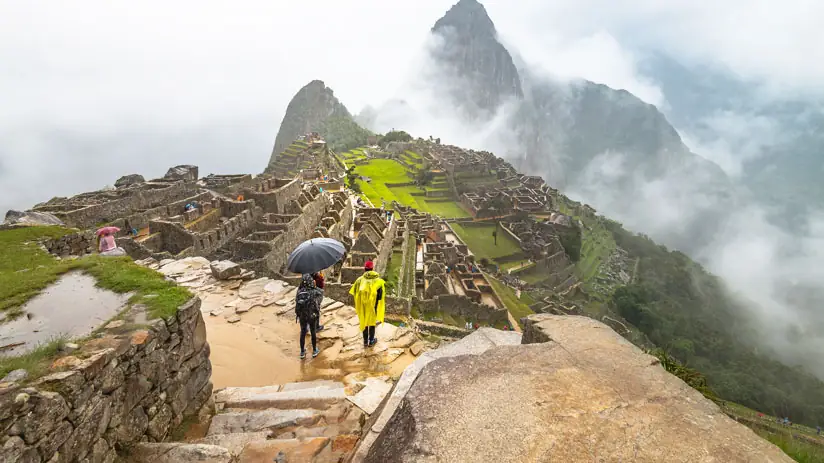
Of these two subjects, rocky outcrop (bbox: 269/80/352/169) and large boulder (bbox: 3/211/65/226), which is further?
rocky outcrop (bbox: 269/80/352/169)

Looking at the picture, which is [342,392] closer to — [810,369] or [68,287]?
[68,287]

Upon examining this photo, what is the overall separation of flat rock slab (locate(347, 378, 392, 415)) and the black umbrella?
6.84ft

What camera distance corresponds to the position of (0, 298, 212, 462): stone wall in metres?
2.75

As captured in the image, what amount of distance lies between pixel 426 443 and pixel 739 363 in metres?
46.9

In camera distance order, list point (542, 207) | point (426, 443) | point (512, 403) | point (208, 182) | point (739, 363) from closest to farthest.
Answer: point (426, 443), point (512, 403), point (208, 182), point (739, 363), point (542, 207)

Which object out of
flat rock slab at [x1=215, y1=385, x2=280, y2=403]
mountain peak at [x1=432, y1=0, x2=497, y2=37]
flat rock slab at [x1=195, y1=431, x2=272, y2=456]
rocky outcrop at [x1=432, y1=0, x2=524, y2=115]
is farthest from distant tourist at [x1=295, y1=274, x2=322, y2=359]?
mountain peak at [x1=432, y1=0, x2=497, y2=37]

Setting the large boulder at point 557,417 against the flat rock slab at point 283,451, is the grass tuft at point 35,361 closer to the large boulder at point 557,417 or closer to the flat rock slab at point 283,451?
the flat rock slab at point 283,451

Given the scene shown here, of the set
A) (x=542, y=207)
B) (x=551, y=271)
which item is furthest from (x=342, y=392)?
(x=542, y=207)

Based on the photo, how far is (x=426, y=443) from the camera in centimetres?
279

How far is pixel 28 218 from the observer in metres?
12.1

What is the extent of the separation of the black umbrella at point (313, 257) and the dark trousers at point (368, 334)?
128 centimetres

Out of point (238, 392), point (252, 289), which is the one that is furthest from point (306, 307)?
point (252, 289)

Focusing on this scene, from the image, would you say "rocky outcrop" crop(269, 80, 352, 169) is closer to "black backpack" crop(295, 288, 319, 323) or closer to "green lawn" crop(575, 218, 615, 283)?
"green lawn" crop(575, 218, 615, 283)

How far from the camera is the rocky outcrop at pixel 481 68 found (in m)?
189
